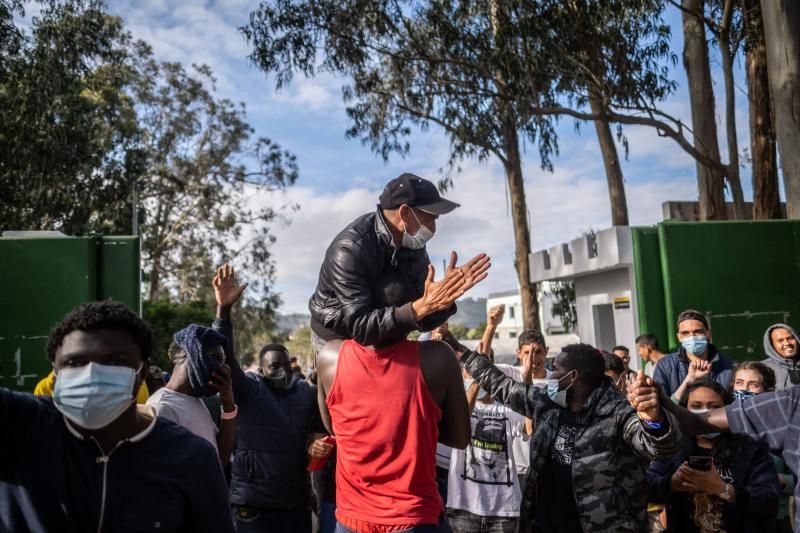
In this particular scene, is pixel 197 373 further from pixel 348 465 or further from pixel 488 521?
pixel 488 521

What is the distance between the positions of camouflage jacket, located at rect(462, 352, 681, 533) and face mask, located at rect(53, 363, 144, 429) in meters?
2.43

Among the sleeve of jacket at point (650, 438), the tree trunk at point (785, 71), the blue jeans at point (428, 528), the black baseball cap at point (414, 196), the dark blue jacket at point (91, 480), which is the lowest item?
the blue jeans at point (428, 528)

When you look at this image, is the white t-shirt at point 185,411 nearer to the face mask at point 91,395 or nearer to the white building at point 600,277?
the face mask at point 91,395

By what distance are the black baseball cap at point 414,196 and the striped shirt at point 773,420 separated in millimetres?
1424

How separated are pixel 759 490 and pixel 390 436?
2.14 meters

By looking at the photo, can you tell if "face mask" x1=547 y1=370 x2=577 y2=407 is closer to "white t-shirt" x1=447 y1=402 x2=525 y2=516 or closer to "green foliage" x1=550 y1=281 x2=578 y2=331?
"white t-shirt" x1=447 y1=402 x2=525 y2=516

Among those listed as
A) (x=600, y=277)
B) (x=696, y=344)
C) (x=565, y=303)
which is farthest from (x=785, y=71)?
(x=565, y=303)

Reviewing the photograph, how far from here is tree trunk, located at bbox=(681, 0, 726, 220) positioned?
13242mm

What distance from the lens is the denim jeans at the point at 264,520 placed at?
14.5 feet

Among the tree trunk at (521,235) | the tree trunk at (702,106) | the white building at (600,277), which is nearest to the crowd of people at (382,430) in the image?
the white building at (600,277)

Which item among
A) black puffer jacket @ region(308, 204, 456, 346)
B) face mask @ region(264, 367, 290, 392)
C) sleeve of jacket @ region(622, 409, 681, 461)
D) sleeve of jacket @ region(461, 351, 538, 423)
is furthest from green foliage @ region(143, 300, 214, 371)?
black puffer jacket @ region(308, 204, 456, 346)

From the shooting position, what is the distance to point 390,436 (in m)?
2.74

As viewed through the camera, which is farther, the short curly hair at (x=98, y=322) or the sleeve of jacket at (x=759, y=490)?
the sleeve of jacket at (x=759, y=490)

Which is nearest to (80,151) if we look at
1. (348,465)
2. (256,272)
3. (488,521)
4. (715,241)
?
(256,272)
